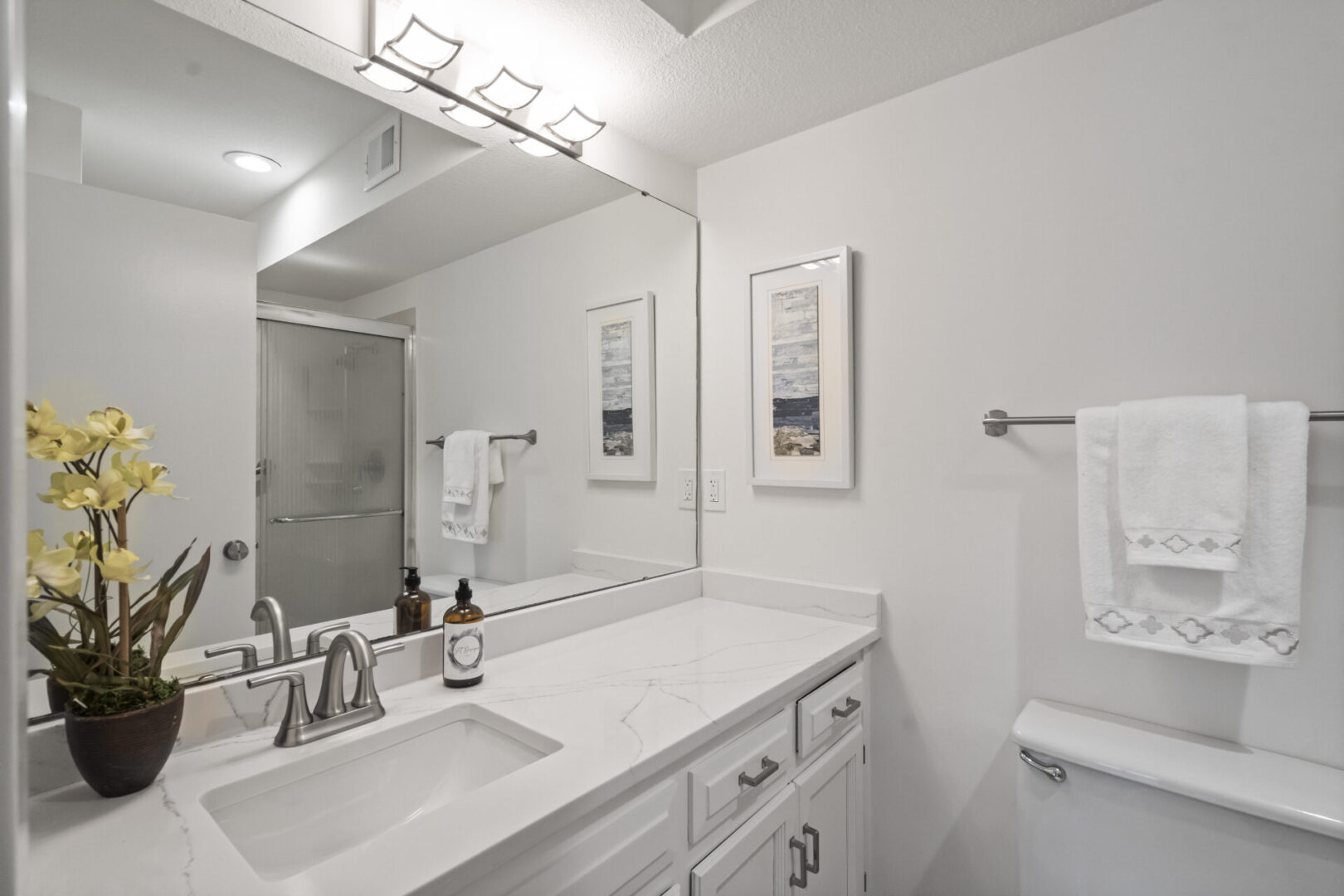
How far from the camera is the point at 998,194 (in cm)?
145

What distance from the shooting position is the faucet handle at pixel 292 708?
3.26 ft

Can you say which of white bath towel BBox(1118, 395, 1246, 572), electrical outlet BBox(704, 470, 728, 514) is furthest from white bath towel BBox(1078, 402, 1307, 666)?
electrical outlet BBox(704, 470, 728, 514)

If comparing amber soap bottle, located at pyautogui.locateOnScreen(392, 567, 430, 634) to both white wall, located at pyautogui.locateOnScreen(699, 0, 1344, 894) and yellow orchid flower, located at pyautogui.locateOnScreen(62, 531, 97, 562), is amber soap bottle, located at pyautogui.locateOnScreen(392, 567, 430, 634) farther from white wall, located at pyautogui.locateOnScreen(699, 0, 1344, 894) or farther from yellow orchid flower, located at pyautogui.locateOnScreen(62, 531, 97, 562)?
white wall, located at pyautogui.locateOnScreen(699, 0, 1344, 894)

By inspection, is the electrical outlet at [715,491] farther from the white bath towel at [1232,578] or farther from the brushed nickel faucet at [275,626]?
the brushed nickel faucet at [275,626]

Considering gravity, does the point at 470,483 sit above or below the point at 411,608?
above

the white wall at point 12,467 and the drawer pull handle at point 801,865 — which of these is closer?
the white wall at point 12,467

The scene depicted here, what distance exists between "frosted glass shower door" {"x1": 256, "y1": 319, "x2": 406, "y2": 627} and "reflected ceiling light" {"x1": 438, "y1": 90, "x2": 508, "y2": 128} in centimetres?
52

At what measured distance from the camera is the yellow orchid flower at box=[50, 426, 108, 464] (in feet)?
2.63

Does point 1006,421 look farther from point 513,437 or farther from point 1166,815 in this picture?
point 513,437

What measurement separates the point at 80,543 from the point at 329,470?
0.41m

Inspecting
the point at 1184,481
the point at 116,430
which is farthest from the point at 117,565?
the point at 1184,481

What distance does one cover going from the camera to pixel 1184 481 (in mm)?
1128

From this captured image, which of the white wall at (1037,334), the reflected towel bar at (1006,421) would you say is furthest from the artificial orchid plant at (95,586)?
the reflected towel bar at (1006,421)

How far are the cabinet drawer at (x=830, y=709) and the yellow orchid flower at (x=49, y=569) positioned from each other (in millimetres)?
1173
